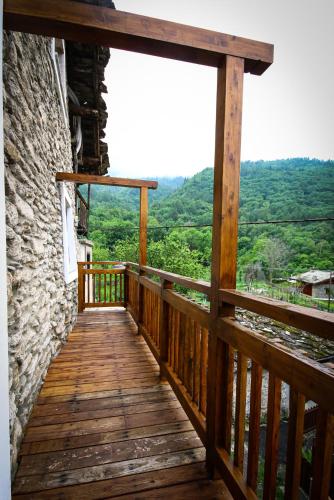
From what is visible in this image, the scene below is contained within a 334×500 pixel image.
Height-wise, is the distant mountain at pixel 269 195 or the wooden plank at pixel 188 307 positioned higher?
the distant mountain at pixel 269 195

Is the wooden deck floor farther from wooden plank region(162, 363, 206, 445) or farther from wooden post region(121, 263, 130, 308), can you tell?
wooden post region(121, 263, 130, 308)

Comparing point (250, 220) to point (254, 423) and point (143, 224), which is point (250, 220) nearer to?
point (143, 224)

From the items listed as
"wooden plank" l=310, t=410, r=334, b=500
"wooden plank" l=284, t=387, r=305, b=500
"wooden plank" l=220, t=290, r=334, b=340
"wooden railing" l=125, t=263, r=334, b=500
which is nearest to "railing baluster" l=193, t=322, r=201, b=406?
"wooden railing" l=125, t=263, r=334, b=500

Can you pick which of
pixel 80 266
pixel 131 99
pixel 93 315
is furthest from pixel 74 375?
pixel 131 99

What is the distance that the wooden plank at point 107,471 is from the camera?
4.60 ft

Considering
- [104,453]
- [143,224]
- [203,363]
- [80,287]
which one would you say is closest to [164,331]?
[203,363]

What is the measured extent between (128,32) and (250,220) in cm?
2584

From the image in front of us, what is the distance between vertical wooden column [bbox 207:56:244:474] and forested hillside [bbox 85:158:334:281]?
824 inches

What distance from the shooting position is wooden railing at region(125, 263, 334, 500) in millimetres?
809

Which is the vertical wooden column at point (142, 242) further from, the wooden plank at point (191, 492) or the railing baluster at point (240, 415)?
the railing baluster at point (240, 415)

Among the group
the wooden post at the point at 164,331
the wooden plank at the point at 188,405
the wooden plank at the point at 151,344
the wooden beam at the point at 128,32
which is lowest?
the wooden plank at the point at 151,344

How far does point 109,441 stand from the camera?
1.73 meters

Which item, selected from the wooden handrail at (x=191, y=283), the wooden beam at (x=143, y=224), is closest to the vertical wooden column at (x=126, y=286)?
the wooden beam at (x=143, y=224)

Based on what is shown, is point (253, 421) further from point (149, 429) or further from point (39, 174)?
point (39, 174)
